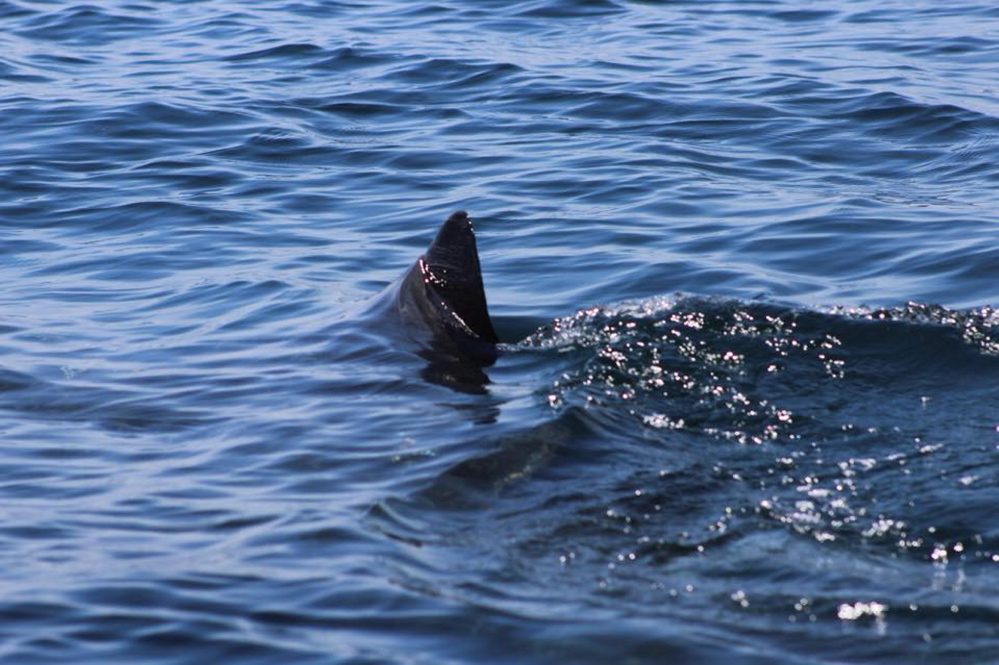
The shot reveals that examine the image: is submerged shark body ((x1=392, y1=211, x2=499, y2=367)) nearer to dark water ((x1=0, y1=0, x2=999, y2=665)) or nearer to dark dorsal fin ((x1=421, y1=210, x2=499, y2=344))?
dark dorsal fin ((x1=421, y1=210, x2=499, y2=344))

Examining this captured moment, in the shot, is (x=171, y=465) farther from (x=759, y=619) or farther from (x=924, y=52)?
(x=924, y=52)

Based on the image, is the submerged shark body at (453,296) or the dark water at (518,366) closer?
the dark water at (518,366)

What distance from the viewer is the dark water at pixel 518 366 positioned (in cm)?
495

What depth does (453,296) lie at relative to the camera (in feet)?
25.7

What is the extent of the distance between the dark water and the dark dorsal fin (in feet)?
1.04

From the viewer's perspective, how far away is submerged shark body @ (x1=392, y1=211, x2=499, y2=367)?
25.6 ft

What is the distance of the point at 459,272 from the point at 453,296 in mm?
129

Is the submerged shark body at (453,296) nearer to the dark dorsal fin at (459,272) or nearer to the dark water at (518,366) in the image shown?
the dark dorsal fin at (459,272)

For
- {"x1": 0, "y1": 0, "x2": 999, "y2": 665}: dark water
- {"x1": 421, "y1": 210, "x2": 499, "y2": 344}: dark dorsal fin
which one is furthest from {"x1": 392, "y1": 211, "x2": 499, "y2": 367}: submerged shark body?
{"x1": 0, "y1": 0, "x2": 999, "y2": 665}: dark water

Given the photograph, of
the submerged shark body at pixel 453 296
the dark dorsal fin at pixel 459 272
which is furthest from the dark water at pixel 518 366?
the dark dorsal fin at pixel 459 272

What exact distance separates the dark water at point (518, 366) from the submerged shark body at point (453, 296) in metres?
0.19

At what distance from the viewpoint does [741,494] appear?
5.82 metres

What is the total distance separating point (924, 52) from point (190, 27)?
8.58 meters

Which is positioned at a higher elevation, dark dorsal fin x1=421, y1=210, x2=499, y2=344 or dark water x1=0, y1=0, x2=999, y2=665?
dark dorsal fin x1=421, y1=210, x2=499, y2=344
